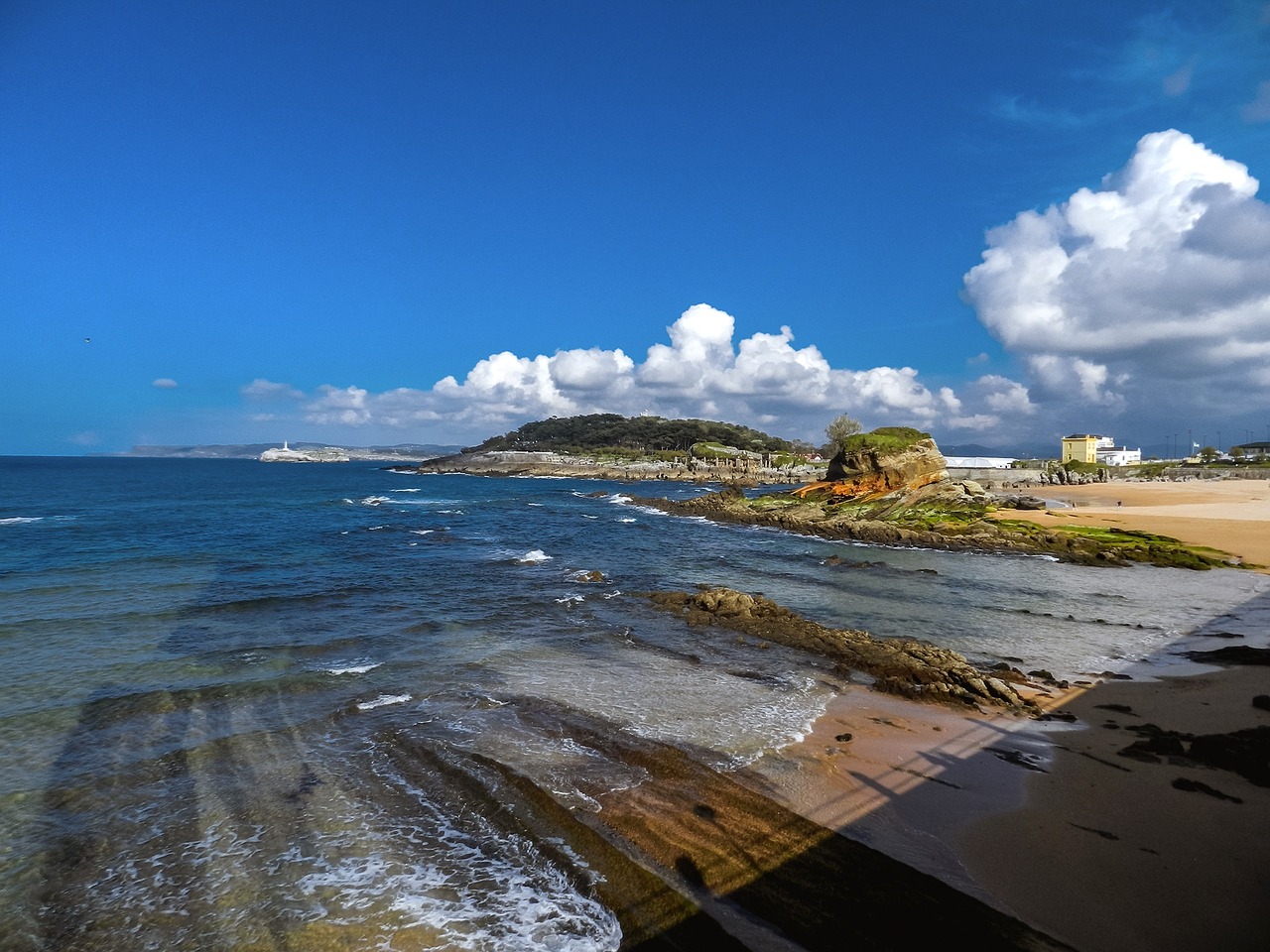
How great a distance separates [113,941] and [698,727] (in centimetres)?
808

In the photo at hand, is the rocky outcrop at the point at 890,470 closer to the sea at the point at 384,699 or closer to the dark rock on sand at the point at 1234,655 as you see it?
the sea at the point at 384,699

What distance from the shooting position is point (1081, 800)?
8461 millimetres

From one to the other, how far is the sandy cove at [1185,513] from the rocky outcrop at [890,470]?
788cm

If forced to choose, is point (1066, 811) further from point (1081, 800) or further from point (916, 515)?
point (916, 515)

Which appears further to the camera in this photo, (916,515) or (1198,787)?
(916,515)

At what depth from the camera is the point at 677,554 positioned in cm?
3262

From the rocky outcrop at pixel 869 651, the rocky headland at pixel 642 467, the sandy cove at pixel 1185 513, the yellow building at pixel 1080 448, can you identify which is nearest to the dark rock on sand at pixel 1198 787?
the rocky outcrop at pixel 869 651

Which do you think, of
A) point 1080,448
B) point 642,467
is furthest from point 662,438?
point 1080,448

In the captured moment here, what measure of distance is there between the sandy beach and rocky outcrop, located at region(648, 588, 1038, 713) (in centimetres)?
73

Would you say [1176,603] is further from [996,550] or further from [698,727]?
[698,727]

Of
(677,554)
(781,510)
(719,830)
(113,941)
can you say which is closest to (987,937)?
(719,830)

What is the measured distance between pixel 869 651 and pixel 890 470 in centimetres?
3939

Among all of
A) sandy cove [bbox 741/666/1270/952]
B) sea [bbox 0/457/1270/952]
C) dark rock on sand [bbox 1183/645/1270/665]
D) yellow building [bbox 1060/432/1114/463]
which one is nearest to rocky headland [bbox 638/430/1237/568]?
sea [bbox 0/457/1270/952]

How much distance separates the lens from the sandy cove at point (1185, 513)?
32.2 meters
